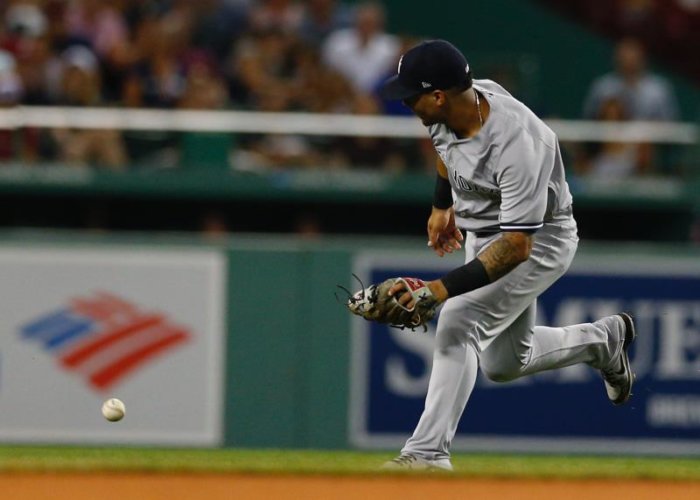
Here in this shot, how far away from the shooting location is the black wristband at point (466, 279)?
6.61m

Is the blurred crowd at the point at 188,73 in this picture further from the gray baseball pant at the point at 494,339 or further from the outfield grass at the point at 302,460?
the gray baseball pant at the point at 494,339

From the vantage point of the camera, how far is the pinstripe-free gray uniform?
21.8 ft

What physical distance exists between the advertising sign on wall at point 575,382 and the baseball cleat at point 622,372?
3199mm

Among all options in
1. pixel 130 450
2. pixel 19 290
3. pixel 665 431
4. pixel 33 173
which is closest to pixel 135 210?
→ pixel 33 173

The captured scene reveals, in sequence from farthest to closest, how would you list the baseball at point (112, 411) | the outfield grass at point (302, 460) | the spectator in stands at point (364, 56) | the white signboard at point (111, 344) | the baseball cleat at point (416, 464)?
the spectator in stands at point (364, 56)
the white signboard at point (111, 344)
the outfield grass at point (302, 460)
the baseball at point (112, 411)
the baseball cleat at point (416, 464)

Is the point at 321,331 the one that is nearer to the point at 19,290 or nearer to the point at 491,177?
the point at 19,290

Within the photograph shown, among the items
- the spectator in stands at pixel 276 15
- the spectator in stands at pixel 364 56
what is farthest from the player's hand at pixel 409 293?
the spectator in stands at pixel 276 15

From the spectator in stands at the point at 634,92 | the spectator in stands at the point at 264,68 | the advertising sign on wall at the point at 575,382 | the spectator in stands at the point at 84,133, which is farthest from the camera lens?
the spectator in stands at the point at 634,92

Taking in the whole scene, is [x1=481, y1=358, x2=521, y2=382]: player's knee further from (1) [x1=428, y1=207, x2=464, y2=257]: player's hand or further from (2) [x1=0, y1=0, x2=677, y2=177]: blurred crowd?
(2) [x1=0, y1=0, x2=677, y2=177]: blurred crowd

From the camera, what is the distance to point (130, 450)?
1075 cm

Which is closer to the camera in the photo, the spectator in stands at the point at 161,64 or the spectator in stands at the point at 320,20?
the spectator in stands at the point at 161,64

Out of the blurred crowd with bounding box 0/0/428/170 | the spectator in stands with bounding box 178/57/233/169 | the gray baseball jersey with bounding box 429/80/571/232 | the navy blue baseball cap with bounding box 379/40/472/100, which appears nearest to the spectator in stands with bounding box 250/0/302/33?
the blurred crowd with bounding box 0/0/428/170

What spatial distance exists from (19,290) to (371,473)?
17.3ft

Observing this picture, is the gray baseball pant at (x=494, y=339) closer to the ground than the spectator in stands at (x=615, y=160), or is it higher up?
closer to the ground
